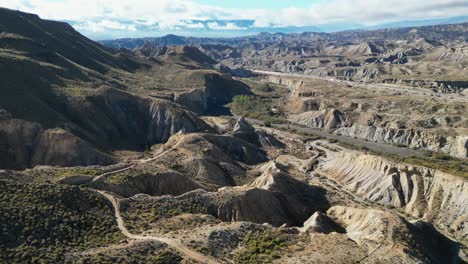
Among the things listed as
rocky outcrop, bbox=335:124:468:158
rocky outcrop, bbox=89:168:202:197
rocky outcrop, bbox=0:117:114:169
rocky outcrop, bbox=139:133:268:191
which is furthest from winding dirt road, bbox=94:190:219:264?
rocky outcrop, bbox=335:124:468:158

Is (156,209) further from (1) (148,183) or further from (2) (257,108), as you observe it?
(2) (257,108)

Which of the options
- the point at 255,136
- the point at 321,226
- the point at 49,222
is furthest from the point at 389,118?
the point at 49,222

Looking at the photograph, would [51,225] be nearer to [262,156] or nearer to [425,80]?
[262,156]

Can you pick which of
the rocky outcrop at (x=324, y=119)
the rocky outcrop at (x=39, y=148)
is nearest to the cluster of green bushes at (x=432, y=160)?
the rocky outcrop at (x=324, y=119)

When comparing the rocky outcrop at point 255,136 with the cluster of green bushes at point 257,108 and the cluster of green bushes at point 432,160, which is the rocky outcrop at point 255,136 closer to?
the cluster of green bushes at point 432,160

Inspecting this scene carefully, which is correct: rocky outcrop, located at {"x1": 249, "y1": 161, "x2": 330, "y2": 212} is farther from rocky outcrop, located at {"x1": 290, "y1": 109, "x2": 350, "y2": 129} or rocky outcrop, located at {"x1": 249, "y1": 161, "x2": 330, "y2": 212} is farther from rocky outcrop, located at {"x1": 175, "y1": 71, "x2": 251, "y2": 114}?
rocky outcrop, located at {"x1": 175, "y1": 71, "x2": 251, "y2": 114}
